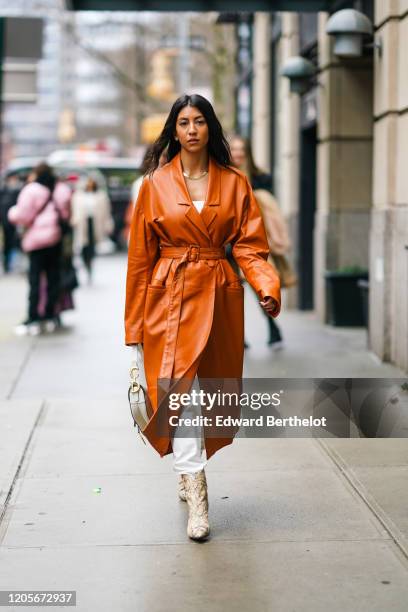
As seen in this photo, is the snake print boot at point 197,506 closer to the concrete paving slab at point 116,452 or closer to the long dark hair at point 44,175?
the concrete paving slab at point 116,452

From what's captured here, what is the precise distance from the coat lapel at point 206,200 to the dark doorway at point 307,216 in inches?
360

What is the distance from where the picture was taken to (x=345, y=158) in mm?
12305

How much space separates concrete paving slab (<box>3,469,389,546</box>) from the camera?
4.96 meters

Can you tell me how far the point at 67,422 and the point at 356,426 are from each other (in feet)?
6.15

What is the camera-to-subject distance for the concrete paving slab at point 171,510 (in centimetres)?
496

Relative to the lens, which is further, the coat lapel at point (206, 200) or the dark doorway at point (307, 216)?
the dark doorway at point (307, 216)

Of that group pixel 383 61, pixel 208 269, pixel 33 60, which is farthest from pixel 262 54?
pixel 208 269

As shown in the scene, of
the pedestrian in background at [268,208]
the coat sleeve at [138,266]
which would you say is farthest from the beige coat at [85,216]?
the coat sleeve at [138,266]

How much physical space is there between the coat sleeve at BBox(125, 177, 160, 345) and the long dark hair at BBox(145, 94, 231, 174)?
199mm

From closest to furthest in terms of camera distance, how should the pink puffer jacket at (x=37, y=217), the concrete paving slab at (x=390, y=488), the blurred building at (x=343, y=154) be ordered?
1. the concrete paving slab at (x=390, y=488)
2. the blurred building at (x=343, y=154)
3. the pink puffer jacket at (x=37, y=217)

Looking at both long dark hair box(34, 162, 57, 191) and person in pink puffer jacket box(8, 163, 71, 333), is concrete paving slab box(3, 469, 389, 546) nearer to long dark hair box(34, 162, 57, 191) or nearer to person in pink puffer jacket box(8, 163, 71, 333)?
person in pink puffer jacket box(8, 163, 71, 333)

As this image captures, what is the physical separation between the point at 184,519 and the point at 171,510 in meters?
0.17

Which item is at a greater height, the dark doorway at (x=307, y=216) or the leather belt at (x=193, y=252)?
the dark doorway at (x=307, y=216)

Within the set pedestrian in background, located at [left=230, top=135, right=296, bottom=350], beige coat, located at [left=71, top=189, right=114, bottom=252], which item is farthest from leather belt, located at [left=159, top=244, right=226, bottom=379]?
beige coat, located at [left=71, top=189, right=114, bottom=252]
